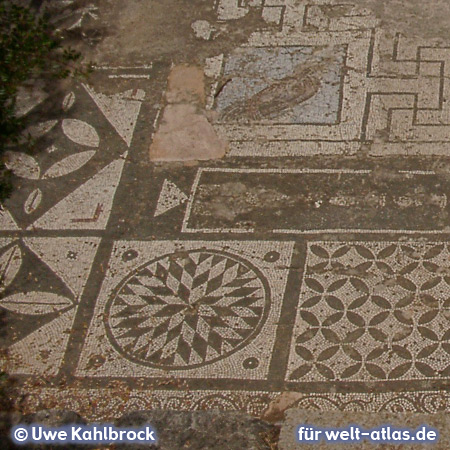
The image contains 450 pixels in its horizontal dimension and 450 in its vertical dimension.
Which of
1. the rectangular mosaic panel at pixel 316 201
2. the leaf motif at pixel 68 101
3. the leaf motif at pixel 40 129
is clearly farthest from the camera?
the leaf motif at pixel 68 101

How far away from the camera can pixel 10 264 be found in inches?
212

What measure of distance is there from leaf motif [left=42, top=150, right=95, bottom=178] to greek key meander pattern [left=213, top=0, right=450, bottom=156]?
830 mm

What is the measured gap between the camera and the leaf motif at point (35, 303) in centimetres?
514

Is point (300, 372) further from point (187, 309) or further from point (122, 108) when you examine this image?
point (122, 108)

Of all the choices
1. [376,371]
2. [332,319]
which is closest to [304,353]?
[332,319]

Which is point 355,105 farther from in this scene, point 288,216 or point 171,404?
point 171,404

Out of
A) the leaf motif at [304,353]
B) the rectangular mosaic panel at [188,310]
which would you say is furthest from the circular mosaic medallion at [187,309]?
the leaf motif at [304,353]

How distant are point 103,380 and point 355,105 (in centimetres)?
235

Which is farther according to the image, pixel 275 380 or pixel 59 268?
pixel 59 268

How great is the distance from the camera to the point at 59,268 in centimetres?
532

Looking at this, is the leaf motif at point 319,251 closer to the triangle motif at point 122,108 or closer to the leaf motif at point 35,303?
the leaf motif at point 35,303

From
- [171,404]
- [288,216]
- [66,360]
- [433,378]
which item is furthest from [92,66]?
[433,378]

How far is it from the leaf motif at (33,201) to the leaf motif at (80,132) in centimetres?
45

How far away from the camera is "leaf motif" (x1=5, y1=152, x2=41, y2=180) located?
19.3ft
